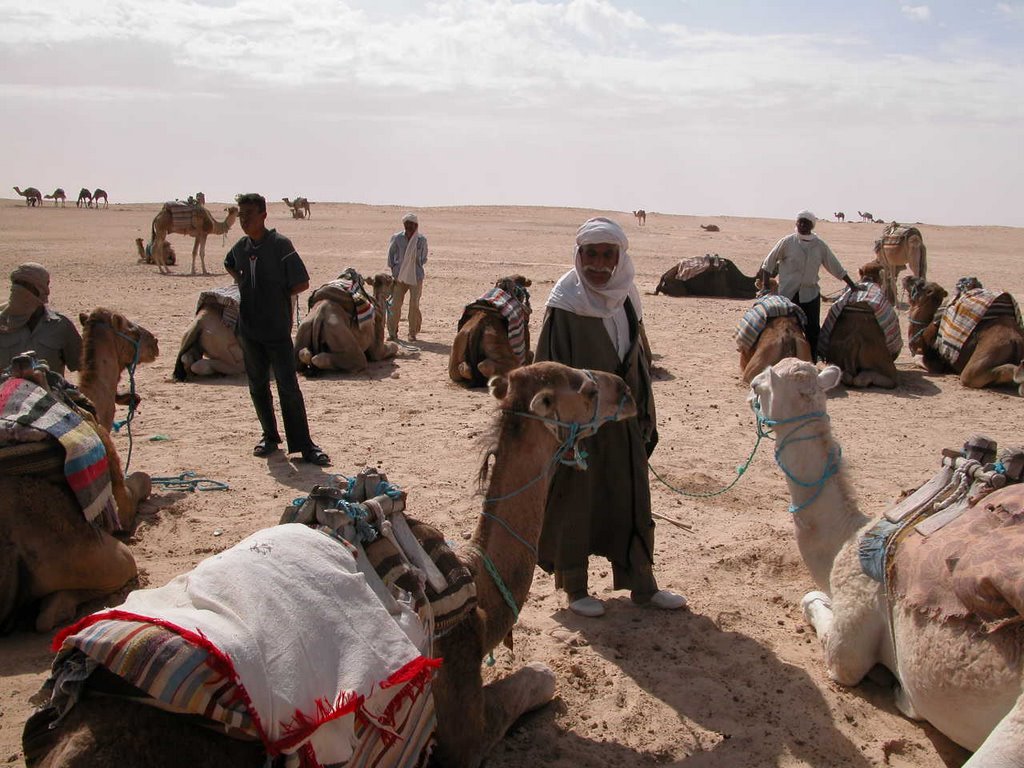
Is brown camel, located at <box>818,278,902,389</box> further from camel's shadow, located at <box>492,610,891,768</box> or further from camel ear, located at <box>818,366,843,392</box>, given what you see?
camel's shadow, located at <box>492,610,891,768</box>

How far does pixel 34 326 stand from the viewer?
655 cm

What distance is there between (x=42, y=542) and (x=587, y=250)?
10.6 ft

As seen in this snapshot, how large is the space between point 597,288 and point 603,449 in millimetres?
882

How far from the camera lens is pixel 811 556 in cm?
469

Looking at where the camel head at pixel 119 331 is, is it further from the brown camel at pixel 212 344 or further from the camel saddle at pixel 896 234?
the camel saddle at pixel 896 234

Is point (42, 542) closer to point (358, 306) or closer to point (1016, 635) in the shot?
point (1016, 635)

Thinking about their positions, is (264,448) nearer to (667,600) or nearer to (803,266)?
(667,600)

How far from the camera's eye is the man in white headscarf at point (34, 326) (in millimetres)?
6371

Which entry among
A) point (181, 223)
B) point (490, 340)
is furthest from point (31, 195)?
point (490, 340)

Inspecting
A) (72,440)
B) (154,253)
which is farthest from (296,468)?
(154,253)

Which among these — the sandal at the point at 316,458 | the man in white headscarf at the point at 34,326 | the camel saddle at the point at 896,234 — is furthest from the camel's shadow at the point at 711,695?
the camel saddle at the point at 896,234

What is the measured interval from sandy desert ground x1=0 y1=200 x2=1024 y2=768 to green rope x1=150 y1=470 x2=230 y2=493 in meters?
0.15

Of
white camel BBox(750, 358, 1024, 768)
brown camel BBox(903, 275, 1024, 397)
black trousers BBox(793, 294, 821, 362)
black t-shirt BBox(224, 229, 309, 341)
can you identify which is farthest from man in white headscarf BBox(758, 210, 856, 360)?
white camel BBox(750, 358, 1024, 768)

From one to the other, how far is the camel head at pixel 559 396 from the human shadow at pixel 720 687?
4.52 feet
